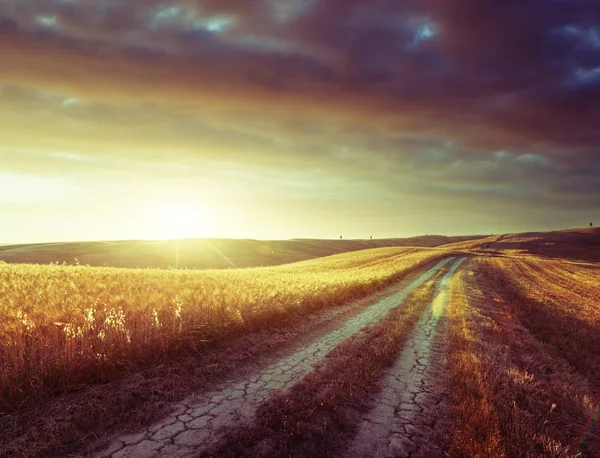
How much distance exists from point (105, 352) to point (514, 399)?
8595mm

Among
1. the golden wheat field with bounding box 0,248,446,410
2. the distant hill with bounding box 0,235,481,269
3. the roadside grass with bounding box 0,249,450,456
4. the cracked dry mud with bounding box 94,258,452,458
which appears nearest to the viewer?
the cracked dry mud with bounding box 94,258,452,458

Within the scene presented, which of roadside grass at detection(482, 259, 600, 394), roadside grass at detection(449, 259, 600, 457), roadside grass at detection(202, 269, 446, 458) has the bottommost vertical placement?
roadside grass at detection(482, 259, 600, 394)

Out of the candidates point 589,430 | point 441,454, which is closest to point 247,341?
point 441,454

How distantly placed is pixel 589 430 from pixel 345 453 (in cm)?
471

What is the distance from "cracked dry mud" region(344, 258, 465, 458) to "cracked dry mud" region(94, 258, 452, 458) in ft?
6.35

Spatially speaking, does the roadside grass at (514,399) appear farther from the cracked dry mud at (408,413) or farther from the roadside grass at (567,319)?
the roadside grass at (567,319)

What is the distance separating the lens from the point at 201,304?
33.7ft

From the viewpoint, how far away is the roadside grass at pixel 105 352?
514 cm

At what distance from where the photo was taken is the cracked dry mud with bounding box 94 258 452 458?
464 cm

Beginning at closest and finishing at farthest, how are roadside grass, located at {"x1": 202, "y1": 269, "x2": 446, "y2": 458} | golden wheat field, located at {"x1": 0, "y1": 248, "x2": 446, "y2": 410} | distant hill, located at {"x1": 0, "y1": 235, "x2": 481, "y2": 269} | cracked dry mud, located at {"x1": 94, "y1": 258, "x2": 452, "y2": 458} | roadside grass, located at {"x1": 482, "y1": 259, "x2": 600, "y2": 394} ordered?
cracked dry mud, located at {"x1": 94, "y1": 258, "x2": 452, "y2": 458} < roadside grass, located at {"x1": 202, "y1": 269, "x2": 446, "y2": 458} < golden wheat field, located at {"x1": 0, "y1": 248, "x2": 446, "y2": 410} < roadside grass, located at {"x1": 482, "y1": 259, "x2": 600, "y2": 394} < distant hill, located at {"x1": 0, "y1": 235, "x2": 481, "y2": 269}

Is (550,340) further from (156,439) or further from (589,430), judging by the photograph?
(156,439)

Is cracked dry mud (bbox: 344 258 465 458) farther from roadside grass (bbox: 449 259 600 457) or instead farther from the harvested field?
roadside grass (bbox: 449 259 600 457)

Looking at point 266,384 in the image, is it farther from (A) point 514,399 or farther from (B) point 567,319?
(B) point 567,319

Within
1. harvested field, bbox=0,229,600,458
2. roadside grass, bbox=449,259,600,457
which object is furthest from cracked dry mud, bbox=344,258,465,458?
roadside grass, bbox=449,259,600,457
